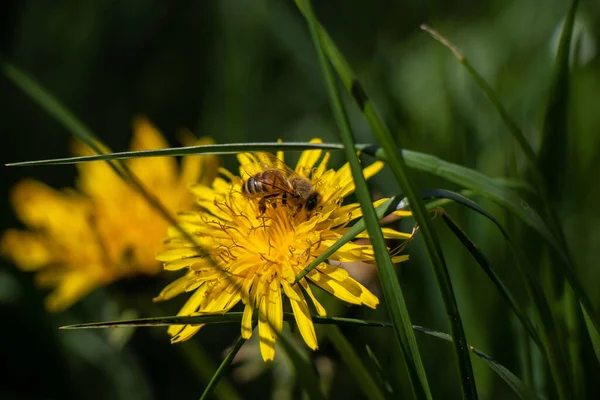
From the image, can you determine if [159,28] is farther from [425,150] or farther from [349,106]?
[425,150]

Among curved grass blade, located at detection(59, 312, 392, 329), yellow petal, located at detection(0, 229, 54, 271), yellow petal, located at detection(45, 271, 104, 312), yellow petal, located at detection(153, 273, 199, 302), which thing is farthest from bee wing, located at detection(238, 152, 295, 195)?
yellow petal, located at detection(0, 229, 54, 271)

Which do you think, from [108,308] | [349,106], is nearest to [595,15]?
[349,106]

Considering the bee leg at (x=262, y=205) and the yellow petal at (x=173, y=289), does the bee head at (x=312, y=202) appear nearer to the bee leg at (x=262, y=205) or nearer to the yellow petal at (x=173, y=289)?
the bee leg at (x=262, y=205)

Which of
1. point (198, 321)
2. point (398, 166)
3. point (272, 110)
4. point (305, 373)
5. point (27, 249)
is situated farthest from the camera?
point (272, 110)

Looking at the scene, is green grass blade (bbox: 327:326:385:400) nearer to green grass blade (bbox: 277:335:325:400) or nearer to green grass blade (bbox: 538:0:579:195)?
green grass blade (bbox: 277:335:325:400)

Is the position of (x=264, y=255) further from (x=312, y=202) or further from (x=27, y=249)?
(x=27, y=249)

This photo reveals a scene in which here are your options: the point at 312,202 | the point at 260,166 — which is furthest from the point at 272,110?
the point at 312,202
